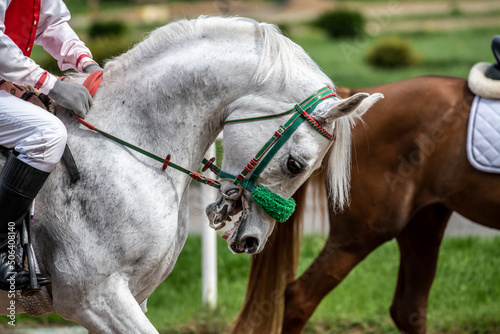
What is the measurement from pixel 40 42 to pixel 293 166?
4.33 feet

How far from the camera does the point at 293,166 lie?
2473 mm

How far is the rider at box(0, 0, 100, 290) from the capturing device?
2.37 meters

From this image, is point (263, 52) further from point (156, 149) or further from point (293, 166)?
point (156, 149)

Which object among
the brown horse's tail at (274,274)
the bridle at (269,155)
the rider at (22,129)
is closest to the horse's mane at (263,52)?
the bridle at (269,155)

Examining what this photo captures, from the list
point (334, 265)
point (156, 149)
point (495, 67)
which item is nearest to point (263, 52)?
point (156, 149)

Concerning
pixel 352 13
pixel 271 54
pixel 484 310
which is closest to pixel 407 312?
pixel 484 310

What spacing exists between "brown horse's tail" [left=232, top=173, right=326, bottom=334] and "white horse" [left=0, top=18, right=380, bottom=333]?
1448 millimetres

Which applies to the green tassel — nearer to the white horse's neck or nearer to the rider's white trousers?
the white horse's neck

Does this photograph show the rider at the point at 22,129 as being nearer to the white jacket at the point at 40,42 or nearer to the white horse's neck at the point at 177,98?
the white jacket at the point at 40,42

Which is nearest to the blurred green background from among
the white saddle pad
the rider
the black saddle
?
the rider

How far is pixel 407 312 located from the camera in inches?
165

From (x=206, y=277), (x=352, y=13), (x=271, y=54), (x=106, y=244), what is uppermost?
(x=352, y=13)

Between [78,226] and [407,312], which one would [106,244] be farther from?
[407,312]

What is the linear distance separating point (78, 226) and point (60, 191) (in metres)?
0.16
